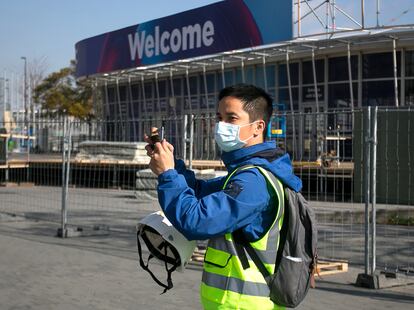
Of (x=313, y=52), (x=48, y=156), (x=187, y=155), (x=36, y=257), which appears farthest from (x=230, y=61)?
(x=36, y=257)

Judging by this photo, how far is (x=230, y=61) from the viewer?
26.4 meters

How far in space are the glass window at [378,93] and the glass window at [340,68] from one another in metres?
0.68

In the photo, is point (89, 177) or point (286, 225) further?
point (89, 177)

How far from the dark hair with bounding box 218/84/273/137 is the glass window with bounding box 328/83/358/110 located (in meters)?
20.9

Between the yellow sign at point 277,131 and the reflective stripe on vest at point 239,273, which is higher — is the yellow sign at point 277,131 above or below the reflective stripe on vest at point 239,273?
above

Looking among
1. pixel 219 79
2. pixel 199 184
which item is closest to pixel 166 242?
Answer: pixel 199 184

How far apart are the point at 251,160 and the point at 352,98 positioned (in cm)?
2122

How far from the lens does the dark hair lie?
107 inches

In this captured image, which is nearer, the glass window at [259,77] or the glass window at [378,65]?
the glass window at [378,65]

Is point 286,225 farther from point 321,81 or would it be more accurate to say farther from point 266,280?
point 321,81

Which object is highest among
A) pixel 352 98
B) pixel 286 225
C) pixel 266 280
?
pixel 352 98

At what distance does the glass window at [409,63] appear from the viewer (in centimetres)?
2162

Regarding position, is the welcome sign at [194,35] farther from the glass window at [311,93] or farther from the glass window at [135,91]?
the glass window at [311,93]

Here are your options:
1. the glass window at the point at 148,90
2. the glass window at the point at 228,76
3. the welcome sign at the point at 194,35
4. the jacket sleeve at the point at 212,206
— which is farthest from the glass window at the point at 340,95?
the jacket sleeve at the point at 212,206
